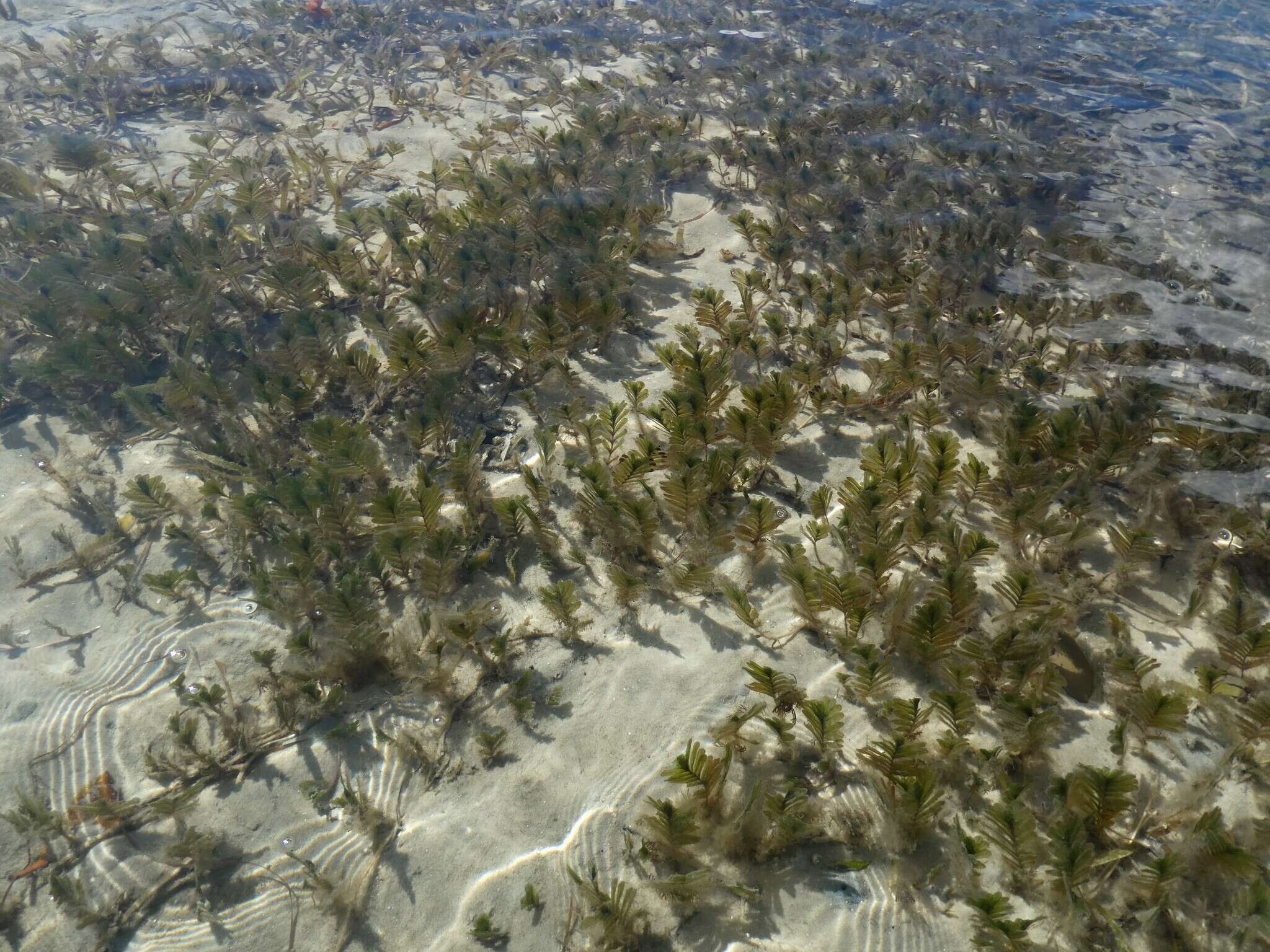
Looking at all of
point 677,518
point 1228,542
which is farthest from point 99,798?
point 1228,542

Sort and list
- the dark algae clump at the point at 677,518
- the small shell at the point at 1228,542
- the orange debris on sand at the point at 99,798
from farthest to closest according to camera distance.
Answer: the small shell at the point at 1228,542 → the orange debris on sand at the point at 99,798 → the dark algae clump at the point at 677,518

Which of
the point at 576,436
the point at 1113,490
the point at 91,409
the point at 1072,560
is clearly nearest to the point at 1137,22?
the point at 1113,490

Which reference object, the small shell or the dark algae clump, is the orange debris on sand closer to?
the dark algae clump

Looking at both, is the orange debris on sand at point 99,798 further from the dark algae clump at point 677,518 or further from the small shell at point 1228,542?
the small shell at point 1228,542

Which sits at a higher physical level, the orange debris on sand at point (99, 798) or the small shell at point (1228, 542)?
the small shell at point (1228, 542)

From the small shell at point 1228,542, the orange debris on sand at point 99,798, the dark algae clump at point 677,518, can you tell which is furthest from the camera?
the small shell at point 1228,542

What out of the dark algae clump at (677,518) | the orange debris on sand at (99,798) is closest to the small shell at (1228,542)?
the dark algae clump at (677,518)

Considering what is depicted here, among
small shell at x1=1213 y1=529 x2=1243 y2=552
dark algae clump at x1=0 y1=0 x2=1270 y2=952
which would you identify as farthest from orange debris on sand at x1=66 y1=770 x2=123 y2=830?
small shell at x1=1213 y1=529 x2=1243 y2=552

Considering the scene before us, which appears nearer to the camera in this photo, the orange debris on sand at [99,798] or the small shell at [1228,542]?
the orange debris on sand at [99,798]

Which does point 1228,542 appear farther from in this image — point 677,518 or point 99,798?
point 99,798
